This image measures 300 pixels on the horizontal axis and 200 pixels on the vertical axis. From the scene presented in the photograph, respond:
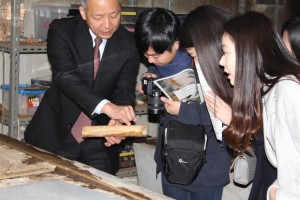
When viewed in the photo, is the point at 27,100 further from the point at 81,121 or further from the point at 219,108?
the point at 219,108

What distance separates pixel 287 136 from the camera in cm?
156

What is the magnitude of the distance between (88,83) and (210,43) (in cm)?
70

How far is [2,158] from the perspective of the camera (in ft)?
6.60

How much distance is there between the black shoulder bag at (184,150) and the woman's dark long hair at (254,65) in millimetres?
370

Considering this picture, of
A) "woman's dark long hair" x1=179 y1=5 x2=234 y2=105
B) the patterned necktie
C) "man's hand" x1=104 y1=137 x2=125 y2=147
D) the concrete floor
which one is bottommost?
the concrete floor

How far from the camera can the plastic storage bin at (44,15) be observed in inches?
137

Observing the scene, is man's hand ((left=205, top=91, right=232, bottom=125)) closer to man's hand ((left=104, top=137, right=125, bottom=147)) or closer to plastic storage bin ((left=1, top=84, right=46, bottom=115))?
man's hand ((left=104, top=137, right=125, bottom=147))

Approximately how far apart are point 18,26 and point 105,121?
3.14ft

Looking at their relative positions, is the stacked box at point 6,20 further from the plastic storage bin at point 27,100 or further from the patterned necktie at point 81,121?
the patterned necktie at point 81,121

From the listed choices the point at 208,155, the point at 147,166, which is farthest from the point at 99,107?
the point at 147,166

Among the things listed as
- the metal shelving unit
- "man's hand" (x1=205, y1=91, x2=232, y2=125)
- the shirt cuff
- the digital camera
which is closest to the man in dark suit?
the shirt cuff

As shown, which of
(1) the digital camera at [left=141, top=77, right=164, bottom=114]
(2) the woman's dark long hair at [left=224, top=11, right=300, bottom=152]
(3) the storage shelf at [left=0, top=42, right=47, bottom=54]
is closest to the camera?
(2) the woman's dark long hair at [left=224, top=11, right=300, bottom=152]

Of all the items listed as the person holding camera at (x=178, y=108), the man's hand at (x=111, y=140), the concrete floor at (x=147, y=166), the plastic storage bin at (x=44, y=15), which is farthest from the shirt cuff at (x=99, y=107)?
the plastic storage bin at (x=44, y=15)

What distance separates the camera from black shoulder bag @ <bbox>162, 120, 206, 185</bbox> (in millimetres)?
2160
